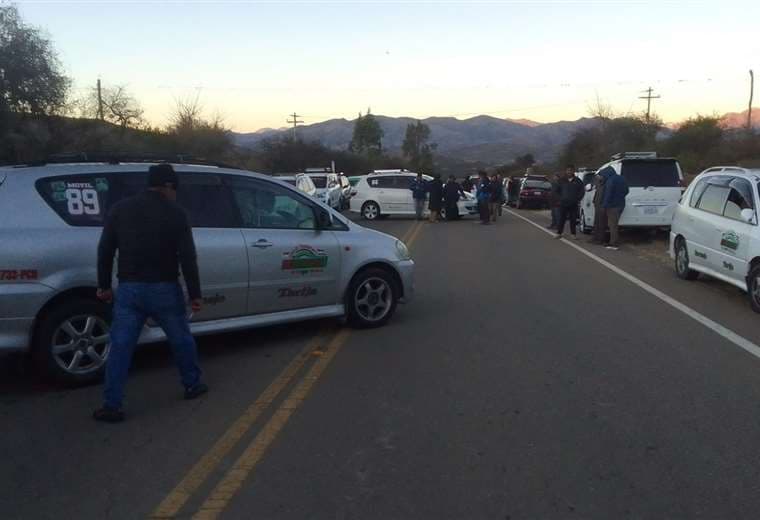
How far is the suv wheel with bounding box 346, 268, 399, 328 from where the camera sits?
8.41 meters

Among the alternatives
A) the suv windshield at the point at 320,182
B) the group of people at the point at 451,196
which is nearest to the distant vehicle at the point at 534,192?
the group of people at the point at 451,196

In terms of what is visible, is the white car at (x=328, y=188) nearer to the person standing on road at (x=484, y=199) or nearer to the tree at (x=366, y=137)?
the person standing on road at (x=484, y=199)

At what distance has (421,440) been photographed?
16.6 feet

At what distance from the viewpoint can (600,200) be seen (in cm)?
1739

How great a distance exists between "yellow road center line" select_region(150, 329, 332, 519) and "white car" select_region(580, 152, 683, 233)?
1248 centimetres

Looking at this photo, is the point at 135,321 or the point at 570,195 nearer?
the point at 135,321

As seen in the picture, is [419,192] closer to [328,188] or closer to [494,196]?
[494,196]

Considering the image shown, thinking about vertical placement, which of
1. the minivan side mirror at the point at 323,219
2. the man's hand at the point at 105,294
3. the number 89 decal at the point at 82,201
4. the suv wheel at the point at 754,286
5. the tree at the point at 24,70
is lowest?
the suv wheel at the point at 754,286

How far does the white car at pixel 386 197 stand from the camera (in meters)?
28.8

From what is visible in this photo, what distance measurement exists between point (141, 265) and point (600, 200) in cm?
1359

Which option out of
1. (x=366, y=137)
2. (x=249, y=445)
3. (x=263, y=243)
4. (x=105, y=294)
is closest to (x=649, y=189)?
(x=263, y=243)

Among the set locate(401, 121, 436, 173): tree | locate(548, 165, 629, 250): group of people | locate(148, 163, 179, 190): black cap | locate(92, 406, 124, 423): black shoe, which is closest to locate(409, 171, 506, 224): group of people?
locate(548, 165, 629, 250): group of people

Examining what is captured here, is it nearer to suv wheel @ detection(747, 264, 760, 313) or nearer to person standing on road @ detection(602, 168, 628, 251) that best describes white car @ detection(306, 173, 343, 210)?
person standing on road @ detection(602, 168, 628, 251)

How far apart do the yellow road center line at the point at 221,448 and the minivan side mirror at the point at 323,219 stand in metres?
1.55
